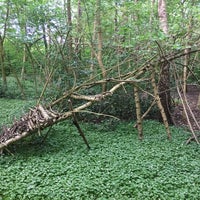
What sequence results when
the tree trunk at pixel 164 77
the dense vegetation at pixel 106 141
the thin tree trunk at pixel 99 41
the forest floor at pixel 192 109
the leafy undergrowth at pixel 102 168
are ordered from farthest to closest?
the forest floor at pixel 192 109
the thin tree trunk at pixel 99 41
the tree trunk at pixel 164 77
the dense vegetation at pixel 106 141
the leafy undergrowth at pixel 102 168

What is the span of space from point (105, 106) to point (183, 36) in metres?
2.50

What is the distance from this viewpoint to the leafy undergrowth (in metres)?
3.27

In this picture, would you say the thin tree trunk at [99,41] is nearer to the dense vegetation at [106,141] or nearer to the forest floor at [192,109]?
the dense vegetation at [106,141]

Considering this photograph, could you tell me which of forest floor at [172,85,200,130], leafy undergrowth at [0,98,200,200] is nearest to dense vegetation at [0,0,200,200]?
leafy undergrowth at [0,98,200,200]

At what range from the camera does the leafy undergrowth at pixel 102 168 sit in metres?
3.27

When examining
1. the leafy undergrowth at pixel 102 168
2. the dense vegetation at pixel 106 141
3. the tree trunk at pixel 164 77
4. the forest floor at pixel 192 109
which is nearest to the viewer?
the leafy undergrowth at pixel 102 168

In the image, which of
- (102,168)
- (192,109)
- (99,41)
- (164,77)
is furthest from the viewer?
(192,109)

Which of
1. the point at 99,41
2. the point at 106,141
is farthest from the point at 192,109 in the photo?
the point at 106,141

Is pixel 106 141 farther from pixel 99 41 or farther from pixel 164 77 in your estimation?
pixel 99 41

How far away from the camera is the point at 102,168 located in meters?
3.87

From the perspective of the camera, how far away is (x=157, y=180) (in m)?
3.53

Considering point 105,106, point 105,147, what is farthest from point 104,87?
point 105,147

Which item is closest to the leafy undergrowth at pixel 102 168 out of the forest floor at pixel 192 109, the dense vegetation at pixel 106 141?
the dense vegetation at pixel 106 141

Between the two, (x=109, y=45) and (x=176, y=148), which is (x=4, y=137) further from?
(x=109, y=45)
